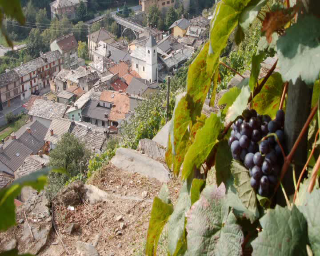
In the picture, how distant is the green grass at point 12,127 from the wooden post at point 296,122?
20.1m

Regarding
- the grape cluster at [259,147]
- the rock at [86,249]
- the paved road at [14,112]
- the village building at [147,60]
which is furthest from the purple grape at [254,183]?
the paved road at [14,112]

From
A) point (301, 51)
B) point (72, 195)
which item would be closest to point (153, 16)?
point (72, 195)

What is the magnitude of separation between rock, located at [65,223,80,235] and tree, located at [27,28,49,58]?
25.9 m

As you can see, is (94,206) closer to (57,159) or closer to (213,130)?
(213,130)

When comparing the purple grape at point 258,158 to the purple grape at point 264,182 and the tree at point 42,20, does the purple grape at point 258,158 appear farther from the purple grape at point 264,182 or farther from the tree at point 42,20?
the tree at point 42,20

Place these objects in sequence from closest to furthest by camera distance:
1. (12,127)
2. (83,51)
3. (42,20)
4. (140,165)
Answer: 1. (140,165)
2. (12,127)
3. (83,51)
4. (42,20)

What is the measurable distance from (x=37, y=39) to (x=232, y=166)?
91.4 ft

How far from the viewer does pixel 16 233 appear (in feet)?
6.89

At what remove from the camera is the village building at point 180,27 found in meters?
27.2

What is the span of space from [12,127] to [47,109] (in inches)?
83.8

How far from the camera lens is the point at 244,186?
69cm

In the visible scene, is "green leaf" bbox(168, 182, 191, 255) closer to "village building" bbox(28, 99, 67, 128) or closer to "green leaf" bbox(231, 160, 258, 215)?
"green leaf" bbox(231, 160, 258, 215)

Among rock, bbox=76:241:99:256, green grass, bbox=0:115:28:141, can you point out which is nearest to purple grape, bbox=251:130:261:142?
rock, bbox=76:241:99:256

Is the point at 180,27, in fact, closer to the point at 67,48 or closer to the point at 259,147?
the point at 67,48
